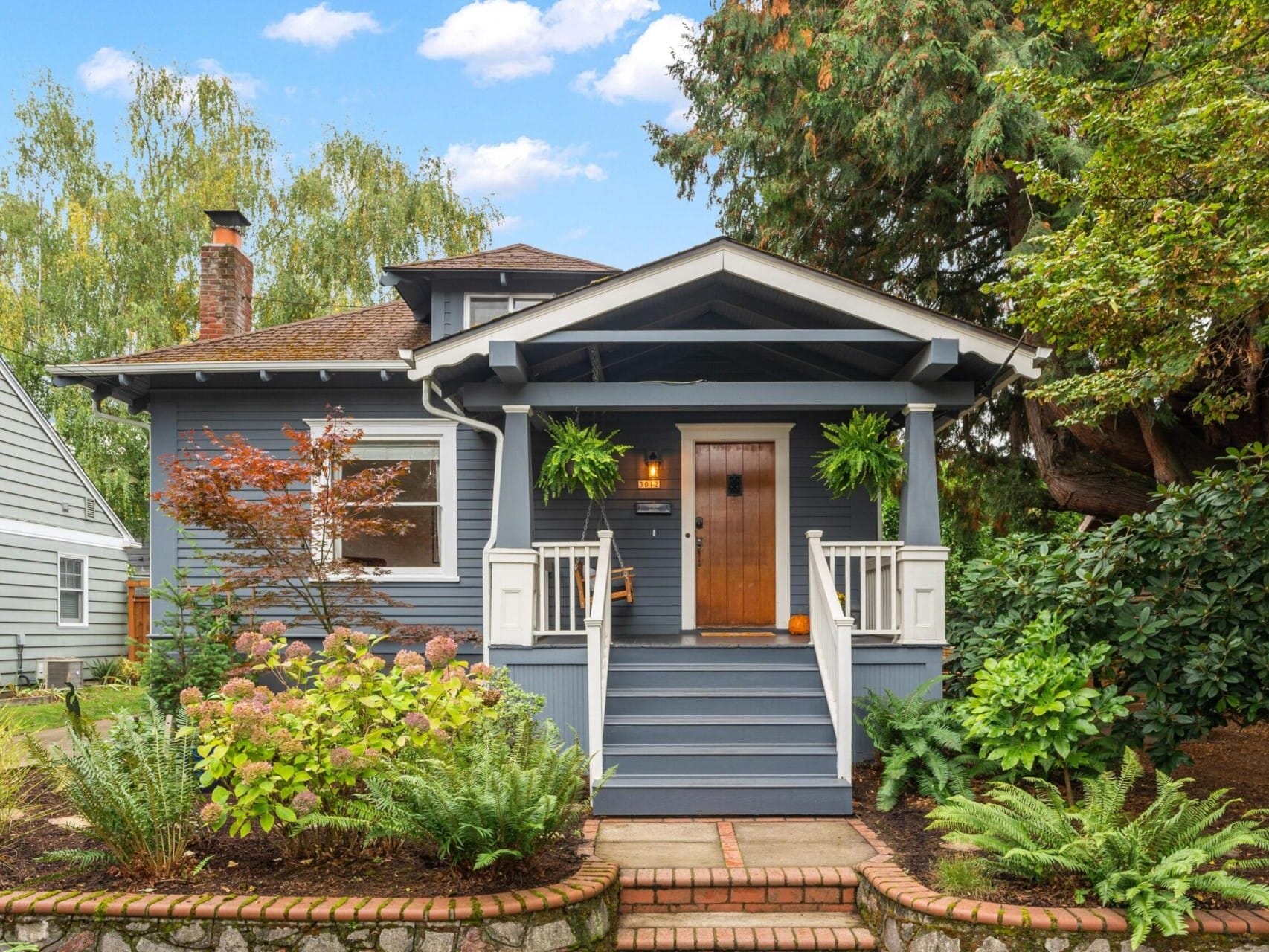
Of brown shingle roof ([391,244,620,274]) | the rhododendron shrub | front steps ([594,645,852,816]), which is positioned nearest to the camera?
the rhododendron shrub

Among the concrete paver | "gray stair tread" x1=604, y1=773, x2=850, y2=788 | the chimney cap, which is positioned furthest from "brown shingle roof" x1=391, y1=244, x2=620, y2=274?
the concrete paver

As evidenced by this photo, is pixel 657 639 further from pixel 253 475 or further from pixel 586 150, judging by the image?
pixel 586 150

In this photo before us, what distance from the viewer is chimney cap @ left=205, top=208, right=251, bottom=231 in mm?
10797

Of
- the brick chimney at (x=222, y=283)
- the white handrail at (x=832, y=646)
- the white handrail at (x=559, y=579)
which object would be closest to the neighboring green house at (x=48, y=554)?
the brick chimney at (x=222, y=283)

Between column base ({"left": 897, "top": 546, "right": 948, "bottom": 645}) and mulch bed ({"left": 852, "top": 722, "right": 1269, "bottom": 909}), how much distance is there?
104 cm

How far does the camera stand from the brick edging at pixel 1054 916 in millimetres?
3801

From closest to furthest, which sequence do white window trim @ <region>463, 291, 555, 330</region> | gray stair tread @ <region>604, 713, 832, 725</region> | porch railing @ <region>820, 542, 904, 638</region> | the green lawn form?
gray stair tread @ <region>604, 713, 832, 725</region>, porch railing @ <region>820, 542, 904, 638</region>, the green lawn, white window trim @ <region>463, 291, 555, 330</region>

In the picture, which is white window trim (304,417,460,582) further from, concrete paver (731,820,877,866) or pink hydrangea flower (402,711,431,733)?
pink hydrangea flower (402,711,431,733)

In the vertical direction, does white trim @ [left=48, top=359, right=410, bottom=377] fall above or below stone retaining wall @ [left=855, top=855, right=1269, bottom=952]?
above

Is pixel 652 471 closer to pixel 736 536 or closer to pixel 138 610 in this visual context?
pixel 736 536

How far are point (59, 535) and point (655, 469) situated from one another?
10.3 m

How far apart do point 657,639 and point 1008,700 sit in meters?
3.33

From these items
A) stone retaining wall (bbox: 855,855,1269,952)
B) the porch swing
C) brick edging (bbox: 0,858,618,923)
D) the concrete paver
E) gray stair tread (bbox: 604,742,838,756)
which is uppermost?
the porch swing

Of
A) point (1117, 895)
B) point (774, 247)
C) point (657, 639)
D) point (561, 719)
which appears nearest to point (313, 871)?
point (561, 719)
